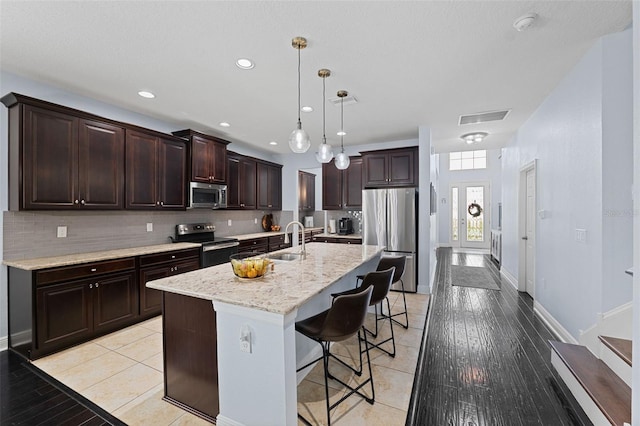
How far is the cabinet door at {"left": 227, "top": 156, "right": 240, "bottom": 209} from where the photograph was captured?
5109 millimetres

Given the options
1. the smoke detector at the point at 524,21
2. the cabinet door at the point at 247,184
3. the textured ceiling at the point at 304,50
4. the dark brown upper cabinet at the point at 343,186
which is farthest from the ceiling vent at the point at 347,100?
the cabinet door at the point at 247,184

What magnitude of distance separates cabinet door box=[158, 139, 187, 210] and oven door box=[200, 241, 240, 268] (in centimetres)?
74

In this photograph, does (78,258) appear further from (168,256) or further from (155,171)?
(155,171)

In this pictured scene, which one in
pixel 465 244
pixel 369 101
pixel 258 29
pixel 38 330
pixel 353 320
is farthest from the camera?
pixel 465 244

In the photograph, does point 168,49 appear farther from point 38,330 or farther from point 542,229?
point 542,229

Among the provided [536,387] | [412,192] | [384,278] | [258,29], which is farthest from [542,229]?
[258,29]

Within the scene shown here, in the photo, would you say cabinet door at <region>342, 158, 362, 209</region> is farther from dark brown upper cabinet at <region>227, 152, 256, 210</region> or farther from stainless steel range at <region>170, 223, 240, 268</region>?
stainless steel range at <region>170, 223, 240, 268</region>

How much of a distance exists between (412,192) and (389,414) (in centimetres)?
347

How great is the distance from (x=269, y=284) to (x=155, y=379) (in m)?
1.42

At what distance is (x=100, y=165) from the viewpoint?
321cm

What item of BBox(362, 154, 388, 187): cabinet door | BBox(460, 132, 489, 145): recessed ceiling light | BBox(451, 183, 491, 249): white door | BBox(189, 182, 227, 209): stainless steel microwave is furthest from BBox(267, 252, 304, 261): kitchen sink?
BBox(451, 183, 491, 249): white door

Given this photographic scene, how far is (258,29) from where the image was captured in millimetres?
2053

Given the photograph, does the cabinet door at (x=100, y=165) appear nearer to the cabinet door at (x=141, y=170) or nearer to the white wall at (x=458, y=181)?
the cabinet door at (x=141, y=170)

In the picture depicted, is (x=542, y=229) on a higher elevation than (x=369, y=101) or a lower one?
lower
